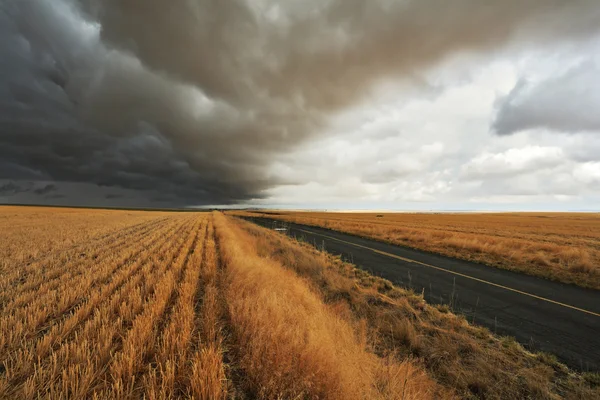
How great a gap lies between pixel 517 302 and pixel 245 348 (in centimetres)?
911

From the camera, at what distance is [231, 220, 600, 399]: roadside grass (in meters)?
4.08

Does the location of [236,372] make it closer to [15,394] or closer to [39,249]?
[15,394]

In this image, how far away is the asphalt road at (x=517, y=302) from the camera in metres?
5.54

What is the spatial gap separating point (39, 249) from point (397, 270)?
19.9 meters

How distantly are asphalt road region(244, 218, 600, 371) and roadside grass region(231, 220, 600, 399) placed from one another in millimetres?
719

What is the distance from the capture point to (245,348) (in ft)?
13.9

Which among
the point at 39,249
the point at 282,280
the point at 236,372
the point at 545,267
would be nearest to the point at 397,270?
the point at 282,280

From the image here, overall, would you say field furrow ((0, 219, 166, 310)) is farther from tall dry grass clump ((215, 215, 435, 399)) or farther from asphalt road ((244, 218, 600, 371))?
asphalt road ((244, 218, 600, 371))

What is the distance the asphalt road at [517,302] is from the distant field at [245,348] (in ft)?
2.97

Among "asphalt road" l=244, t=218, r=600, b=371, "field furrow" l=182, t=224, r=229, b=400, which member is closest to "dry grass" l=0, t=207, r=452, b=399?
"field furrow" l=182, t=224, r=229, b=400

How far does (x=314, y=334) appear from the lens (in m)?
4.47

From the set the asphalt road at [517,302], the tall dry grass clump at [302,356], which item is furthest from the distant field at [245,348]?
the asphalt road at [517,302]

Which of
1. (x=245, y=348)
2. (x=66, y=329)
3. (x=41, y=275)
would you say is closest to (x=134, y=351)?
(x=245, y=348)

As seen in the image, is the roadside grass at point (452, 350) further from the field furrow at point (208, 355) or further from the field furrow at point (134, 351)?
the field furrow at point (134, 351)
